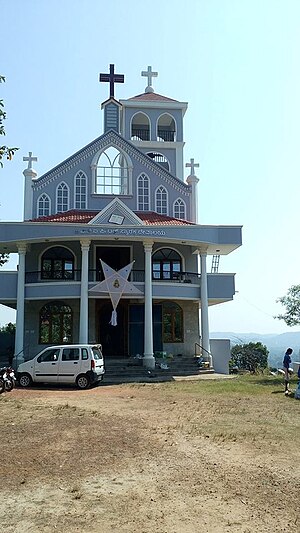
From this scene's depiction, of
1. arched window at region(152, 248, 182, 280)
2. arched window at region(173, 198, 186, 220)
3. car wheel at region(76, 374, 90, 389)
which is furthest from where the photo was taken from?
arched window at region(173, 198, 186, 220)

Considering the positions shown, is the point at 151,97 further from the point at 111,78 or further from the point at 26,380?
the point at 26,380

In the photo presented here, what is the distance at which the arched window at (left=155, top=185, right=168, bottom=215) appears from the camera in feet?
96.3

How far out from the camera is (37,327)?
87.5ft

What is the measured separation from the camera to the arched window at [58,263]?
26750 mm

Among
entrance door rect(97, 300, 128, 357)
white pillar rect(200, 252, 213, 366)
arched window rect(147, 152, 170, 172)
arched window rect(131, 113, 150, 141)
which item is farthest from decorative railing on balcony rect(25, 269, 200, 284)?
arched window rect(131, 113, 150, 141)

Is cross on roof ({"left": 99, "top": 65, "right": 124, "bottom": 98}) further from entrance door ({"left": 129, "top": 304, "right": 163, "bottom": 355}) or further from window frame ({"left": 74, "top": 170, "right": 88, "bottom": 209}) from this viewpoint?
entrance door ({"left": 129, "top": 304, "right": 163, "bottom": 355})

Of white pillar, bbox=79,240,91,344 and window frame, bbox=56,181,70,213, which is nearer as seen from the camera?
white pillar, bbox=79,240,91,344

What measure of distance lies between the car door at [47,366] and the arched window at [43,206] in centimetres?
1121

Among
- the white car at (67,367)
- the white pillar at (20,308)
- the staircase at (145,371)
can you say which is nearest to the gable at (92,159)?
the white pillar at (20,308)

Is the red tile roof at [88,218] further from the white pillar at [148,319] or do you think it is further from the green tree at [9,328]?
the green tree at [9,328]

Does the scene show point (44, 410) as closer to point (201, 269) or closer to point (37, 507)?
point (37, 507)

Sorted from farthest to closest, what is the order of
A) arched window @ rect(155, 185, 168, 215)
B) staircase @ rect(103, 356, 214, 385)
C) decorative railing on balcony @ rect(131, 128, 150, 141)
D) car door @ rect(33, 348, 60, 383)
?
decorative railing on balcony @ rect(131, 128, 150, 141), arched window @ rect(155, 185, 168, 215), staircase @ rect(103, 356, 214, 385), car door @ rect(33, 348, 60, 383)

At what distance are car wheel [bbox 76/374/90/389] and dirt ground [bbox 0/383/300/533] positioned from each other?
4655mm

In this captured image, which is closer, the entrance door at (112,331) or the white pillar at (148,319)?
the white pillar at (148,319)
